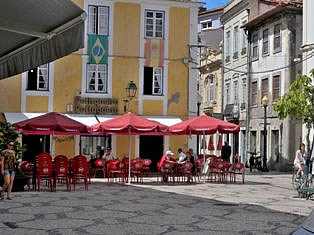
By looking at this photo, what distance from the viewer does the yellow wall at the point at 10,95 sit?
26.5 m

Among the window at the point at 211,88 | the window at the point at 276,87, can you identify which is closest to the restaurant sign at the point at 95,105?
the window at the point at 276,87

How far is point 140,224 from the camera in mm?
11273

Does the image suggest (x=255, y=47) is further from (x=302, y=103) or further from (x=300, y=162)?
(x=300, y=162)

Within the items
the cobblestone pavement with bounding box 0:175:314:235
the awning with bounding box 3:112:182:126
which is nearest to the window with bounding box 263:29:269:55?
the awning with bounding box 3:112:182:126

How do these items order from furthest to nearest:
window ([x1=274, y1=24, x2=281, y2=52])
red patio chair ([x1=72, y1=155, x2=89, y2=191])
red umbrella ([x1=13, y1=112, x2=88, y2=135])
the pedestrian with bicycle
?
1. window ([x1=274, y1=24, x2=281, y2=52])
2. red umbrella ([x1=13, y1=112, x2=88, y2=135])
3. red patio chair ([x1=72, y1=155, x2=89, y2=191])
4. the pedestrian with bicycle

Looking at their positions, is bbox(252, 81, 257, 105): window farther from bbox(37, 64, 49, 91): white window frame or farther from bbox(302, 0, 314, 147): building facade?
bbox(37, 64, 49, 91): white window frame

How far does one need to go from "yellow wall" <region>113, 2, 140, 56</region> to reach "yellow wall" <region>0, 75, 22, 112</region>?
192 inches

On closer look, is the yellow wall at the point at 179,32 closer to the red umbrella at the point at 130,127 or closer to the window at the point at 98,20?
the window at the point at 98,20

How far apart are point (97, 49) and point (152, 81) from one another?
313 centimetres

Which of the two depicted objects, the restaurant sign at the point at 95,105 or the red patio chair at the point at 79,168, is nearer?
the red patio chair at the point at 79,168

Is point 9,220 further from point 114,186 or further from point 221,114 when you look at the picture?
point 221,114

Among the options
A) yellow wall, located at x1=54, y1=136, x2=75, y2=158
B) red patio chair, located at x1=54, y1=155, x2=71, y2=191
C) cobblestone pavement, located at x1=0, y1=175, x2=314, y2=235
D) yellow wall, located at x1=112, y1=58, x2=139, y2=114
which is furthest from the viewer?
yellow wall, located at x1=112, y1=58, x2=139, y2=114

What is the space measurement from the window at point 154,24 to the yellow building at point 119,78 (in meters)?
0.05

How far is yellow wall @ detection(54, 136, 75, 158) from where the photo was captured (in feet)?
89.7
